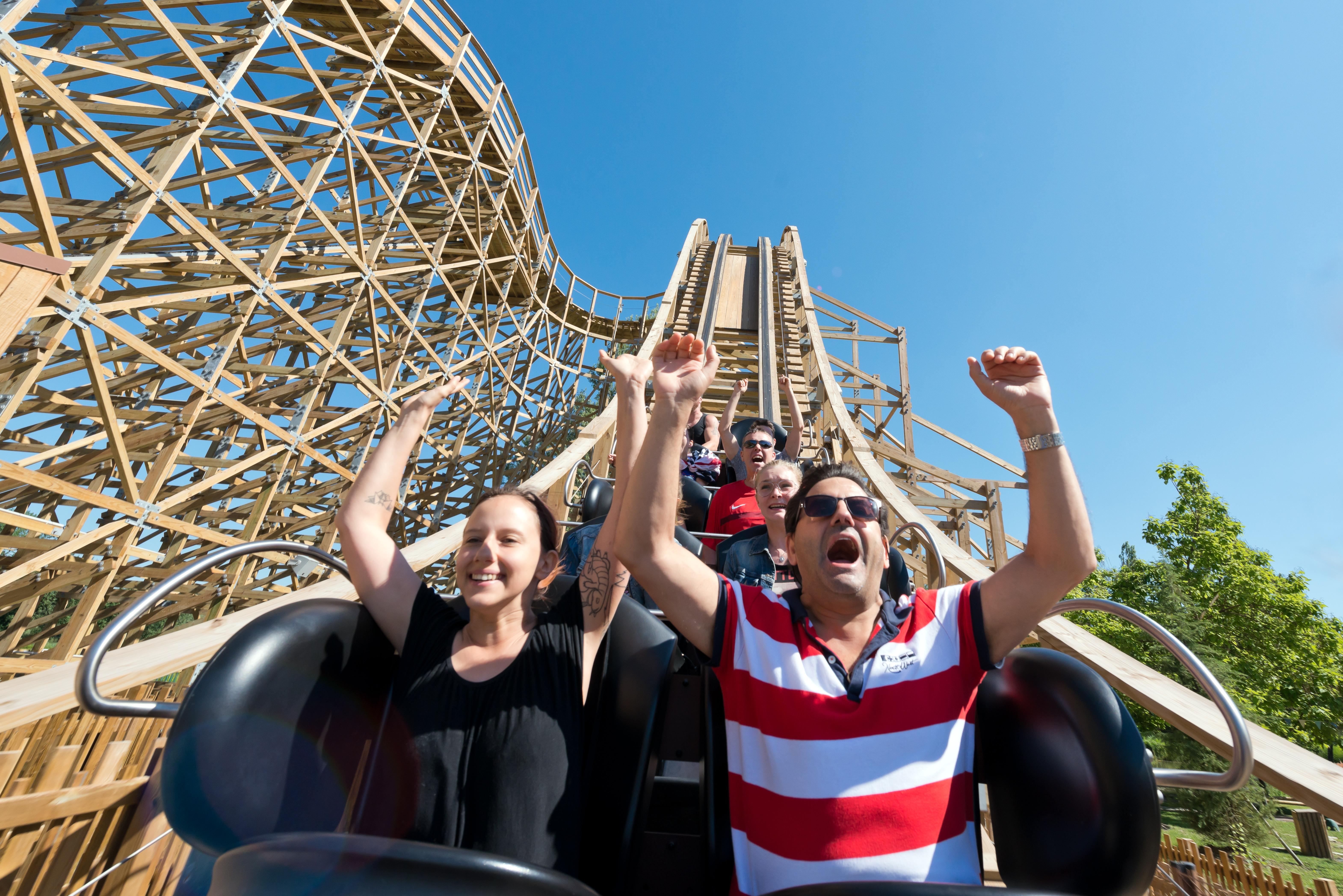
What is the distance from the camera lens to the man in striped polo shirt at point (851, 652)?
942 mm

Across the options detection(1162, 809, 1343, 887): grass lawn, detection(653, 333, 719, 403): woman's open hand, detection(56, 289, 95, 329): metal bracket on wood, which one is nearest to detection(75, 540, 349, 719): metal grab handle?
detection(653, 333, 719, 403): woman's open hand

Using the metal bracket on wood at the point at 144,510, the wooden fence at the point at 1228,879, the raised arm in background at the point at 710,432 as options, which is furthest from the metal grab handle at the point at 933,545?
the metal bracket on wood at the point at 144,510

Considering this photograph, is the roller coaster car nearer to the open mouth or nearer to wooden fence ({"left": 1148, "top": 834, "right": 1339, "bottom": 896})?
the open mouth

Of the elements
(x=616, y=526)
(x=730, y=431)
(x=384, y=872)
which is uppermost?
(x=730, y=431)

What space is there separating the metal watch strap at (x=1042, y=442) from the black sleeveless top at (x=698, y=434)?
3.48 meters

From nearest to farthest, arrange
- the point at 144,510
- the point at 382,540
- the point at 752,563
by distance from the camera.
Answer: the point at 382,540, the point at 752,563, the point at 144,510

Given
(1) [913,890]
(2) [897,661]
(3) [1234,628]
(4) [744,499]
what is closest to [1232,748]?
(2) [897,661]

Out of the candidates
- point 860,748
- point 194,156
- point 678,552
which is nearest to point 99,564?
point 194,156

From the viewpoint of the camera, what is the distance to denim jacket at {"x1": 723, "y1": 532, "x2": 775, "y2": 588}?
209cm

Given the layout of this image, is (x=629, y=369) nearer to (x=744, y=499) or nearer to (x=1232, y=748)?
(x=1232, y=748)

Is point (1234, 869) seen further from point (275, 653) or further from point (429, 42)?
point (429, 42)

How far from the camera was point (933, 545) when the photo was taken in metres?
1.90

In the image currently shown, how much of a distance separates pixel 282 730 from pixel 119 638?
305mm

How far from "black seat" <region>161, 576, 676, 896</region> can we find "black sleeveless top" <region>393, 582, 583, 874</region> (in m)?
0.04
